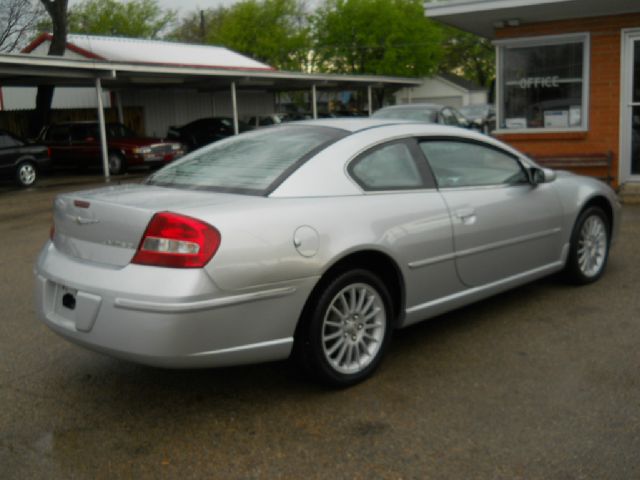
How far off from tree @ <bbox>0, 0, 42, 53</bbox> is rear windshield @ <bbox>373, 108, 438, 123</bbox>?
86.8 ft

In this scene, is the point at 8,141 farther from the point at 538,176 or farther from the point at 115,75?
the point at 538,176

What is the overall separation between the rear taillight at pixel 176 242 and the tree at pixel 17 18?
124 feet

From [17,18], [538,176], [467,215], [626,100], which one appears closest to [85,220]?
[467,215]

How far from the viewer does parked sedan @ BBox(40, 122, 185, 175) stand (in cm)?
2053

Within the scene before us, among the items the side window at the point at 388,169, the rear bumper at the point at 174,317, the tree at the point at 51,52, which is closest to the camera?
the rear bumper at the point at 174,317

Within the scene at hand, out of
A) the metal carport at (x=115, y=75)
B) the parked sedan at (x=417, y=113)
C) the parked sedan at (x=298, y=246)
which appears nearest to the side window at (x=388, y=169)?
the parked sedan at (x=298, y=246)

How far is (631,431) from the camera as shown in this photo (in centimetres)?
345

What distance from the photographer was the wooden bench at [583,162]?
11.5 meters

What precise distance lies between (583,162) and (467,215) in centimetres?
774

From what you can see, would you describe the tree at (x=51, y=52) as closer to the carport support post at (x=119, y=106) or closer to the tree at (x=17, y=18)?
the carport support post at (x=119, y=106)

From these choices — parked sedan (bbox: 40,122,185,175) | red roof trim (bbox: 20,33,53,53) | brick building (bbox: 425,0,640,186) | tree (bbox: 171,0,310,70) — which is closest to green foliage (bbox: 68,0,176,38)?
tree (bbox: 171,0,310,70)

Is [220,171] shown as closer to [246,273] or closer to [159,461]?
[246,273]

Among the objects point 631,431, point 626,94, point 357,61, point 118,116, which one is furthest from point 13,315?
point 357,61

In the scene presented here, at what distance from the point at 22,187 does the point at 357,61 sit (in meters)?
34.1
